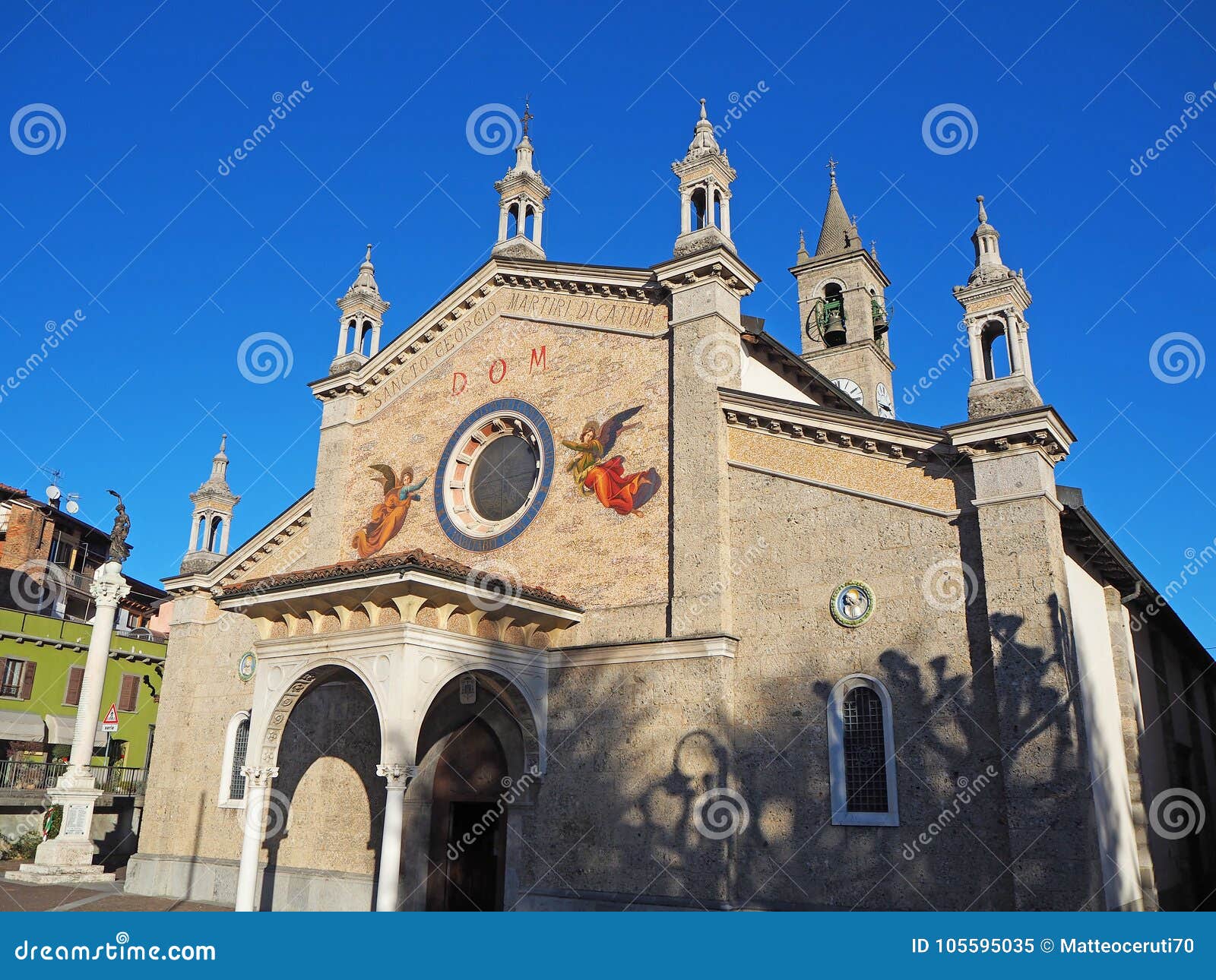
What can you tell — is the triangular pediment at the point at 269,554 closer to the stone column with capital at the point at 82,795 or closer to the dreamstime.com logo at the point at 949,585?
the stone column with capital at the point at 82,795

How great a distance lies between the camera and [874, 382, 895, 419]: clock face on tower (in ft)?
102

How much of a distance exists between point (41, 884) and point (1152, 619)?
80.0ft

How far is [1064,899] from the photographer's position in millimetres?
11773

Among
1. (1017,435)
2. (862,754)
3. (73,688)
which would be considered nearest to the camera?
(1017,435)

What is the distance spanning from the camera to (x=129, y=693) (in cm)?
3938

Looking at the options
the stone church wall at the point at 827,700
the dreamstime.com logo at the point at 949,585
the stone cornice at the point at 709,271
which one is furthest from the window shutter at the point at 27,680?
the dreamstime.com logo at the point at 949,585

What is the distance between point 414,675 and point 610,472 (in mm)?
5287

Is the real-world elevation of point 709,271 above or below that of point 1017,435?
above

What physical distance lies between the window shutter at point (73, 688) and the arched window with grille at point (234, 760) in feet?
59.5

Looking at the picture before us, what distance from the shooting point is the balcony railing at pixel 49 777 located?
30038mm

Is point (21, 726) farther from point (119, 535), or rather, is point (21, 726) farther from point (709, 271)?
point (709, 271)

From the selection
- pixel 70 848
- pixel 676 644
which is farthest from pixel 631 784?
pixel 70 848

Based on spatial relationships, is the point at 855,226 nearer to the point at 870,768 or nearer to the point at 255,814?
the point at 870,768

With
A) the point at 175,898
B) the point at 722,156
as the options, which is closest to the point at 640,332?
the point at 722,156
